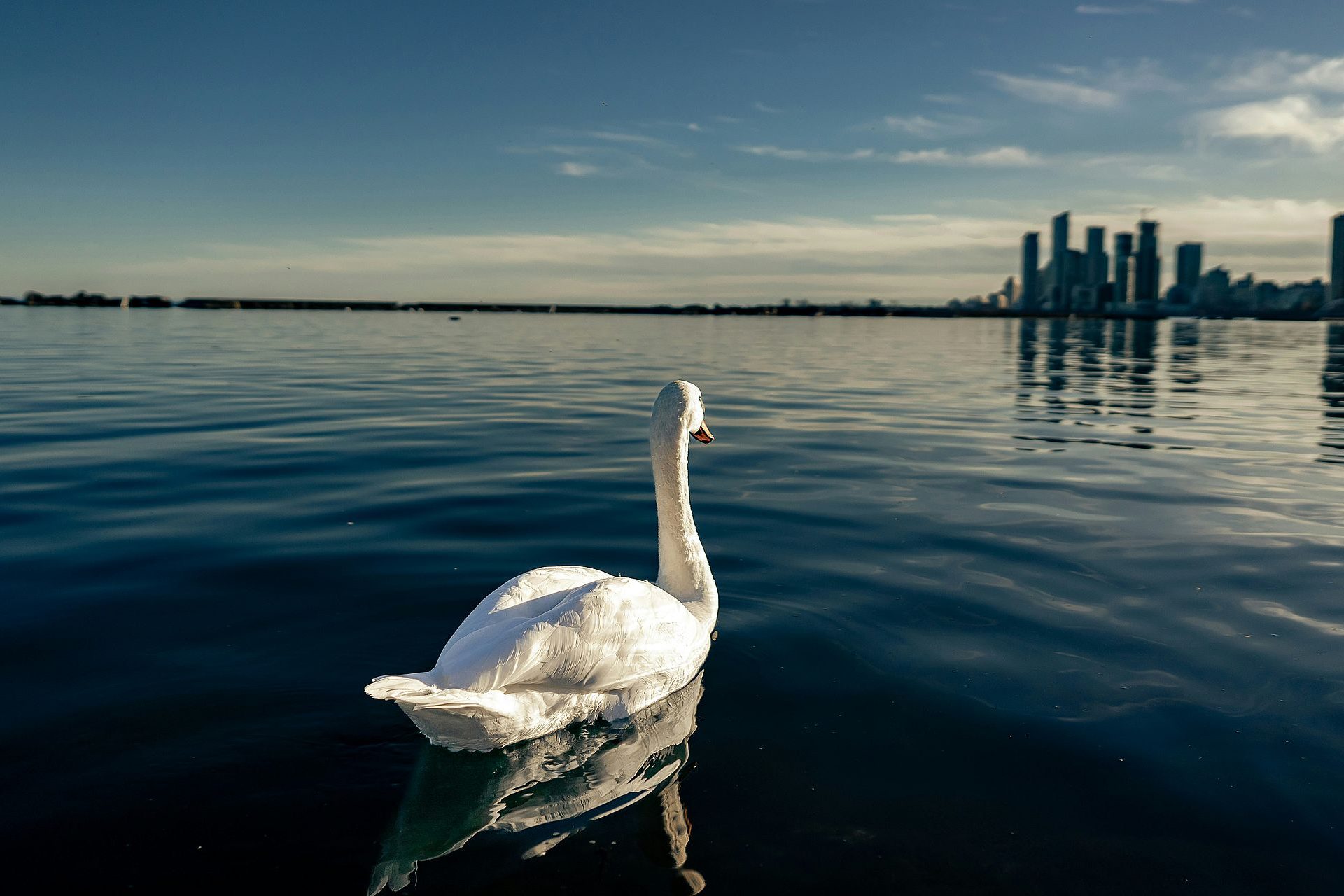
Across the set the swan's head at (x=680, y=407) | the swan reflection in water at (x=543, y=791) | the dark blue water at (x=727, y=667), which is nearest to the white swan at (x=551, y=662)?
the swan reflection in water at (x=543, y=791)

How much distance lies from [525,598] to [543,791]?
1.05m

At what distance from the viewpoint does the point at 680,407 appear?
19.8 feet

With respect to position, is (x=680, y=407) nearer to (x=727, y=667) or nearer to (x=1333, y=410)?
(x=727, y=667)

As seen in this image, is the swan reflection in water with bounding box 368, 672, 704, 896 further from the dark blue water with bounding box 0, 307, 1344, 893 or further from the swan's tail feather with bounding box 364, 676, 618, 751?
the swan's tail feather with bounding box 364, 676, 618, 751

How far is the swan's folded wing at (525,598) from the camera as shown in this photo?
4672 millimetres

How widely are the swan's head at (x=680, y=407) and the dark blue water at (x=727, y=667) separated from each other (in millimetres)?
1547

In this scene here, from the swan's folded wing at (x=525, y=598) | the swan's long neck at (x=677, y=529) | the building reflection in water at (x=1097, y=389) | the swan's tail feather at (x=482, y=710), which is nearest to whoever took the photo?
the swan's tail feather at (x=482, y=710)

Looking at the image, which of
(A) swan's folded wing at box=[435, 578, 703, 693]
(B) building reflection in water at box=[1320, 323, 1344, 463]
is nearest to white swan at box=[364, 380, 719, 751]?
(A) swan's folded wing at box=[435, 578, 703, 693]

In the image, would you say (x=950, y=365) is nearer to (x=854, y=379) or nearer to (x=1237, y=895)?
(x=854, y=379)

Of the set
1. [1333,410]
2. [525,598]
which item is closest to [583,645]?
[525,598]

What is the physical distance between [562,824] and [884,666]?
258 cm

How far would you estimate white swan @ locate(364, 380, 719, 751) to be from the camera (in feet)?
13.4

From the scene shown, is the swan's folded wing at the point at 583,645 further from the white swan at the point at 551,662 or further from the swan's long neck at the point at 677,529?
the swan's long neck at the point at 677,529

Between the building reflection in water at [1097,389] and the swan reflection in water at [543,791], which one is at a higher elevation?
the building reflection in water at [1097,389]
